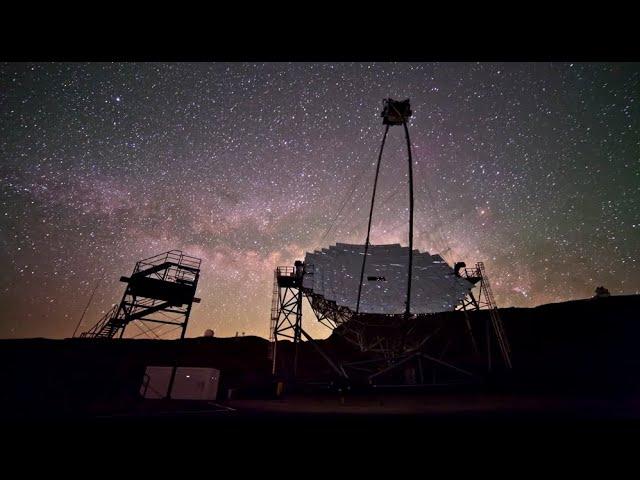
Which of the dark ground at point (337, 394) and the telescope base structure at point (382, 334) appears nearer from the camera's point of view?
the dark ground at point (337, 394)

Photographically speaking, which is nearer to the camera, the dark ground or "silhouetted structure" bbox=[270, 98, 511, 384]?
the dark ground

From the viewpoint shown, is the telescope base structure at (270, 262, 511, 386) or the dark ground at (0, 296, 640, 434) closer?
the dark ground at (0, 296, 640, 434)

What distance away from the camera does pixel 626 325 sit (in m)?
30.9

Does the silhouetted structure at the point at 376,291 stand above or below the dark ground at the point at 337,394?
above

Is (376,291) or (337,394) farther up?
(376,291)

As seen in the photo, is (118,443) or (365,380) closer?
(118,443)

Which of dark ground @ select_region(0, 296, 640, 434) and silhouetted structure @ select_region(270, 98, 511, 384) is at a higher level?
silhouetted structure @ select_region(270, 98, 511, 384)

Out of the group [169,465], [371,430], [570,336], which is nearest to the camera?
[169,465]

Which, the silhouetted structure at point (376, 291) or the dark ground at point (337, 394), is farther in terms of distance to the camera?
the silhouetted structure at point (376, 291)
